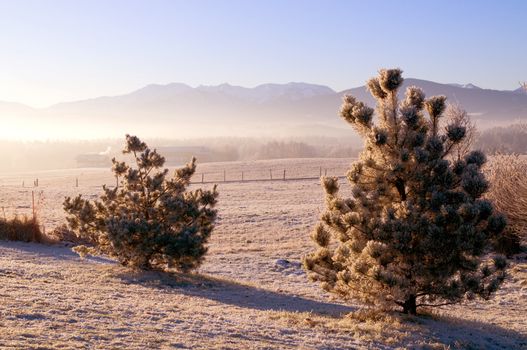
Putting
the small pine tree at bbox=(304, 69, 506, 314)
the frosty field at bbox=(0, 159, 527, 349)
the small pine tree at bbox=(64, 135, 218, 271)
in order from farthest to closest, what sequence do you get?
the small pine tree at bbox=(64, 135, 218, 271) → the small pine tree at bbox=(304, 69, 506, 314) → the frosty field at bbox=(0, 159, 527, 349)

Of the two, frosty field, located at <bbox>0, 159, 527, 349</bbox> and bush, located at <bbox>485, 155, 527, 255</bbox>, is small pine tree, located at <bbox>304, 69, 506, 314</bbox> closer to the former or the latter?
frosty field, located at <bbox>0, 159, 527, 349</bbox>

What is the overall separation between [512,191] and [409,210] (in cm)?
1484

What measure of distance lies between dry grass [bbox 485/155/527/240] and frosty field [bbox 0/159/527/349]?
1.75 m

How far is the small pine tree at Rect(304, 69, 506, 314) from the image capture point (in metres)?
13.2

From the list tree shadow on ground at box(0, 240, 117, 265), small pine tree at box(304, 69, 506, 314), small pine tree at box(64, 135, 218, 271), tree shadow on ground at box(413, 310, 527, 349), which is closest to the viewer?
tree shadow on ground at box(413, 310, 527, 349)

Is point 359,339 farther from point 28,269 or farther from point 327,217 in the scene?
point 28,269

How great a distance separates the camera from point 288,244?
30406 mm

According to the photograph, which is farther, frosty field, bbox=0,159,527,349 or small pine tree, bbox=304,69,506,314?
small pine tree, bbox=304,69,506,314

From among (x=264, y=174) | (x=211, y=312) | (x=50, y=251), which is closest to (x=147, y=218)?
(x=211, y=312)

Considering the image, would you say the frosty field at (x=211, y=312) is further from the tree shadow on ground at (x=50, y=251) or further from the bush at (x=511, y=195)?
the bush at (x=511, y=195)

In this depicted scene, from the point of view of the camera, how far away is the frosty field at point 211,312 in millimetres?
10516

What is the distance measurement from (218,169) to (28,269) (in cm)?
7067

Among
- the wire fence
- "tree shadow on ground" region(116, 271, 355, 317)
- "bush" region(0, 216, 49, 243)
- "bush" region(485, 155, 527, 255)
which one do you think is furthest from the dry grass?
the wire fence

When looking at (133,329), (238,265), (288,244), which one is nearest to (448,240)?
(133,329)
